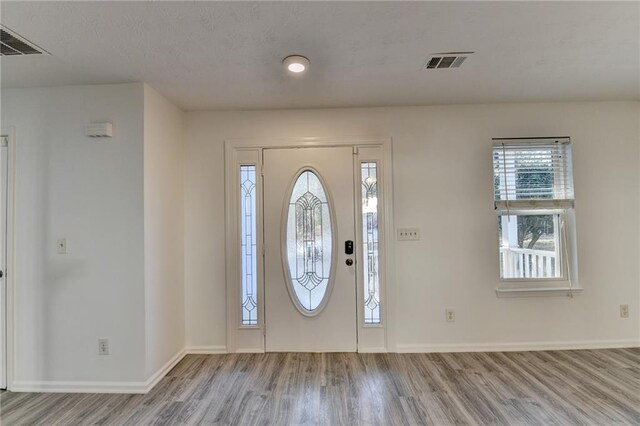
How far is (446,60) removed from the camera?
7.33 feet

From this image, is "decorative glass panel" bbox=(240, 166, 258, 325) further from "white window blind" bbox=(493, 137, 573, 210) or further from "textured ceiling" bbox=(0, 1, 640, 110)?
"white window blind" bbox=(493, 137, 573, 210)

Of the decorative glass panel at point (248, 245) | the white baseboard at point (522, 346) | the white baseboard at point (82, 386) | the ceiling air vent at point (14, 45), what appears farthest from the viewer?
the decorative glass panel at point (248, 245)

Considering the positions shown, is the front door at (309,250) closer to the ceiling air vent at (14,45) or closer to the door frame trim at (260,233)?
the door frame trim at (260,233)

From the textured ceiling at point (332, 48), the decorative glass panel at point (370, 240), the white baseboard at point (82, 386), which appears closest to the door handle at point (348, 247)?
the decorative glass panel at point (370, 240)

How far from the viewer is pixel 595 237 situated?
10.1 ft

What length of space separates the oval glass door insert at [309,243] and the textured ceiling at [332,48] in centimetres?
86

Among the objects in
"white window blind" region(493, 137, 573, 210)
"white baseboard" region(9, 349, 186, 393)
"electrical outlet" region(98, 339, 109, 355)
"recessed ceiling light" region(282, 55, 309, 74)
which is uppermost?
"recessed ceiling light" region(282, 55, 309, 74)

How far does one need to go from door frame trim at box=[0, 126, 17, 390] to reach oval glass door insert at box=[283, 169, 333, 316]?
7.17 ft

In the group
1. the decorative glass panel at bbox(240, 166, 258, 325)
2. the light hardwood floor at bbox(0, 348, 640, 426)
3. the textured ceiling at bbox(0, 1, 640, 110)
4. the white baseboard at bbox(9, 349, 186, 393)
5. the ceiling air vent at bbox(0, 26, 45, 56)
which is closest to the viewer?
the textured ceiling at bbox(0, 1, 640, 110)

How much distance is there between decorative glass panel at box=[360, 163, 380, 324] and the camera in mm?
3098

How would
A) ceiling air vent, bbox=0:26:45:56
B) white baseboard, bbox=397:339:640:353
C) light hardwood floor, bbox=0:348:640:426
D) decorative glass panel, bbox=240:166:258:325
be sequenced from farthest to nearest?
1. decorative glass panel, bbox=240:166:258:325
2. white baseboard, bbox=397:339:640:353
3. light hardwood floor, bbox=0:348:640:426
4. ceiling air vent, bbox=0:26:45:56

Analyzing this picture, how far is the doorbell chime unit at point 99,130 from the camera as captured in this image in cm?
246

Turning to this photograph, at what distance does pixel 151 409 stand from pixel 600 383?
333 centimetres

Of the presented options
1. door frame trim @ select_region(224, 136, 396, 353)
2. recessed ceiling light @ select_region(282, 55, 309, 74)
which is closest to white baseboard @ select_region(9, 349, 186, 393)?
door frame trim @ select_region(224, 136, 396, 353)
